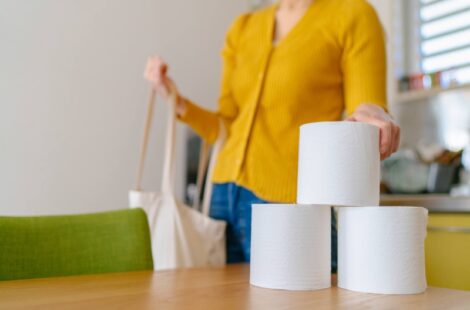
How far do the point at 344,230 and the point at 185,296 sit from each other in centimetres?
26

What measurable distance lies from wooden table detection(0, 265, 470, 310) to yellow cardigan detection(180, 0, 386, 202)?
39 cm

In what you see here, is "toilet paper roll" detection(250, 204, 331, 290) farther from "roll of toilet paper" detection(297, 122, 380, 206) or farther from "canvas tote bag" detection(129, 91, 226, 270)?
"canvas tote bag" detection(129, 91, 226, 270)

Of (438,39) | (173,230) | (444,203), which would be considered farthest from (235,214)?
(438,39)

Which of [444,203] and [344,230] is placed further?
[444,203]

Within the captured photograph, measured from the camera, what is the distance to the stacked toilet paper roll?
0.72 m

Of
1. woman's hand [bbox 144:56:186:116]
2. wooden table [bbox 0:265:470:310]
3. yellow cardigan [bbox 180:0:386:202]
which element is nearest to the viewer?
wooden table [bbox 0:265:470:310]

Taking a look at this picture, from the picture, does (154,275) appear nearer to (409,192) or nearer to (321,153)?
(321,153)

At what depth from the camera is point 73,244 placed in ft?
3.20

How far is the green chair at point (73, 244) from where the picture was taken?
0.91 meters

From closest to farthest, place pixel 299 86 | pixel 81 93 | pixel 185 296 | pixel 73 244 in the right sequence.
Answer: pixel 185 296
pixel 73 244
pixel 299 86
pixel 81 93

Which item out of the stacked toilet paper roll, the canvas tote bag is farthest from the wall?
the stacked toilet paper roll

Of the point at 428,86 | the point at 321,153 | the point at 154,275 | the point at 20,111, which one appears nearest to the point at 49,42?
the point at 20,111

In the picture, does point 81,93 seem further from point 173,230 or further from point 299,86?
point 299,86

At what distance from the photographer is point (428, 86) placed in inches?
94.3
